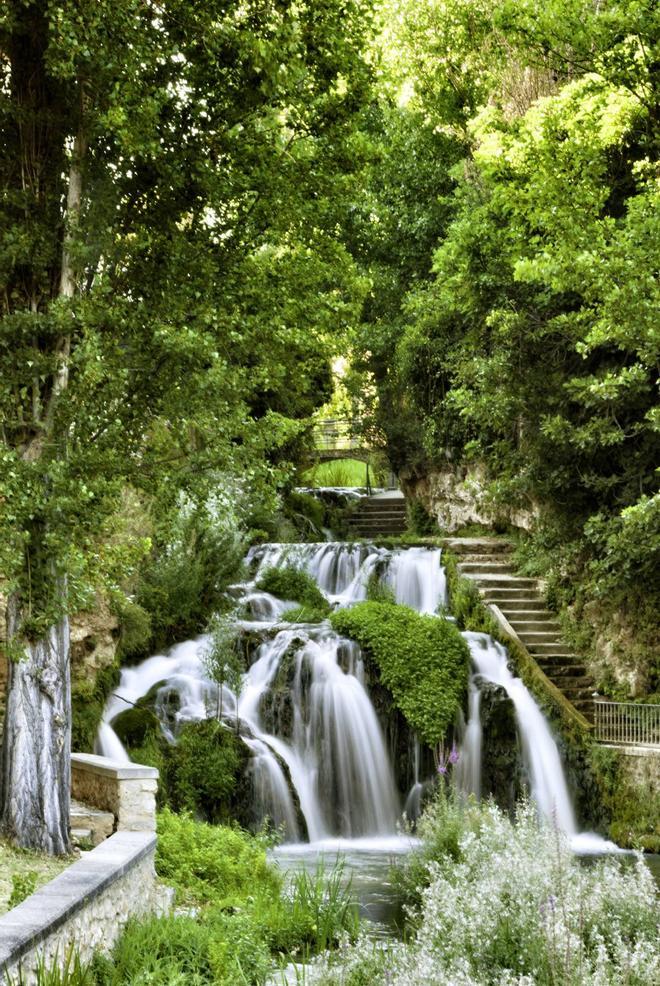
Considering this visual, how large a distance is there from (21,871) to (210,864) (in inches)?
98.3

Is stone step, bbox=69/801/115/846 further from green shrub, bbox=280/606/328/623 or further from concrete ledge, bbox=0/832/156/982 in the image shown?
green shrub, bbox=280/606/328/623

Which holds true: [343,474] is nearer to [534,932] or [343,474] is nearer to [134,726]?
[134,726]

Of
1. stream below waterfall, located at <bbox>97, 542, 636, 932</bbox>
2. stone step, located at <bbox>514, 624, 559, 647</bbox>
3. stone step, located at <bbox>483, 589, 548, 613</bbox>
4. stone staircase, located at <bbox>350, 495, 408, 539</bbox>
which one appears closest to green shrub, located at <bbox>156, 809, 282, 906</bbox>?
stream below waterfall, located at <bbox>97, 542, 636, 932</bbox>

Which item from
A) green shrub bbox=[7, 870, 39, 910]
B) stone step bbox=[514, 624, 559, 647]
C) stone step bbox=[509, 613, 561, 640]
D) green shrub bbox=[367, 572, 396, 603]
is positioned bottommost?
green shrub bbox=[7, 870, 39, 910]

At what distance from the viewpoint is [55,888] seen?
7008mm

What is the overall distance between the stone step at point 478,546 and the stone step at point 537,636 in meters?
3.26

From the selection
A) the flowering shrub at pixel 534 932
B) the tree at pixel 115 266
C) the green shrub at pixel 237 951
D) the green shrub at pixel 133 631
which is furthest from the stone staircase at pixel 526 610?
the flowering shrub at pixel 534 932

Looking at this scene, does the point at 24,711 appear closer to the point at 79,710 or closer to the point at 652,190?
the point at 79,710

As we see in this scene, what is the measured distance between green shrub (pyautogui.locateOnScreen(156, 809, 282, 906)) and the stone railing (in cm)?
50

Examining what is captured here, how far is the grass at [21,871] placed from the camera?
7.71 metres

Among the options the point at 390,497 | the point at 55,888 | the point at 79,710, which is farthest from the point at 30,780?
the point at 390,497

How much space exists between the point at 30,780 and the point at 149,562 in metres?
8.85

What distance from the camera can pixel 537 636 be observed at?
2153cm

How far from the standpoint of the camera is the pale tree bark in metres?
10.2
